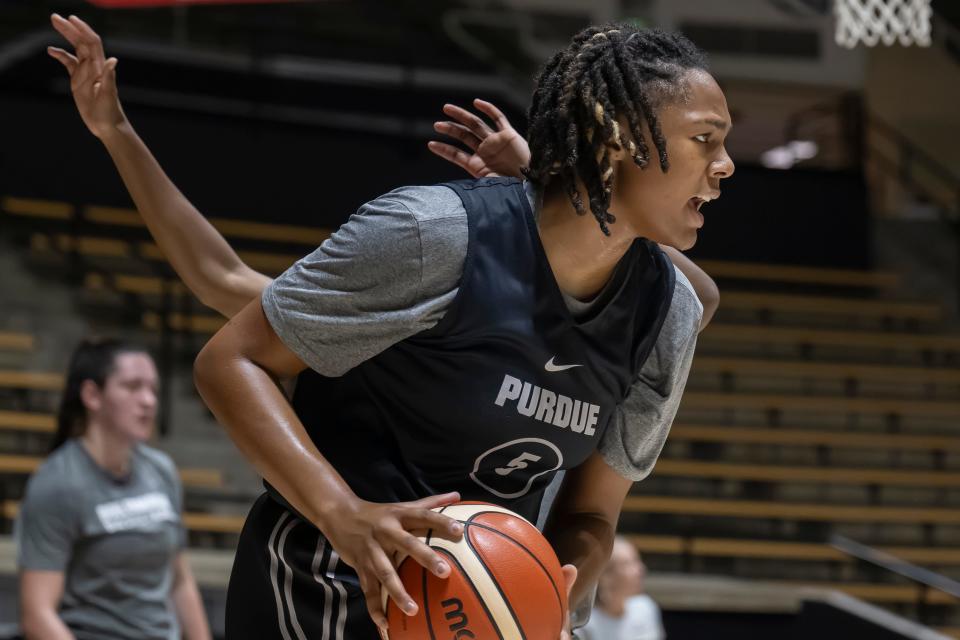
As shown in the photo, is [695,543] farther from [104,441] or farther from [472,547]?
[472,547]

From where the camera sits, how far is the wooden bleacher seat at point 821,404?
10055 millimetres

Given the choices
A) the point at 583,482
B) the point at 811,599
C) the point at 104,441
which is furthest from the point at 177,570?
the point at 811,599

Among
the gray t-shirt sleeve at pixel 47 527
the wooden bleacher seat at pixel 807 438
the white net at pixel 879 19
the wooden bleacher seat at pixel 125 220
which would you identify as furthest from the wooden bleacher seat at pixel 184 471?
the white net at pixel 879 19

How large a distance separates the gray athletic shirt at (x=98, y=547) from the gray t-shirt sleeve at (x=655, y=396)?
216 centimetres

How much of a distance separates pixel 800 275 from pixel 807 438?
7.73 ft

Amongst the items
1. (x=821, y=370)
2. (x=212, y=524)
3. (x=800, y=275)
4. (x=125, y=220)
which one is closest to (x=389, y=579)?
(x=212, y=524)

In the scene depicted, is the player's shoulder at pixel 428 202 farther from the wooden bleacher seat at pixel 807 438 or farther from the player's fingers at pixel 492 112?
the wooden bleacher seat at pixel 807 438

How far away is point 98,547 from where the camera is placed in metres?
3.89

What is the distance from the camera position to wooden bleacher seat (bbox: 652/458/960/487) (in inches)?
368

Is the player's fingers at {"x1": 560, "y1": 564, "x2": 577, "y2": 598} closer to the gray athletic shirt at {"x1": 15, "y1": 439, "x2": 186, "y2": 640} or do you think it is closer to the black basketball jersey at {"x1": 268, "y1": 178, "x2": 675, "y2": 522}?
the black basketball jersey at {"x1": 268, "y1": 178, "x2": 675, "y2": 522}

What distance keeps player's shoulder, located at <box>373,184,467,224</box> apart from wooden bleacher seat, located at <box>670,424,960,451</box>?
309 inches

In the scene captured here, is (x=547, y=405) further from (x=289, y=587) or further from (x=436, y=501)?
(x=289, y=587)

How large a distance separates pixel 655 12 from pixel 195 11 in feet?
12.7

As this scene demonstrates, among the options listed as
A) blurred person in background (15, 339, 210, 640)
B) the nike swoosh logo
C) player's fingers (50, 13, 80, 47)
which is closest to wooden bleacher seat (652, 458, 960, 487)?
blurred person in background (15, 339, 210, 640)
